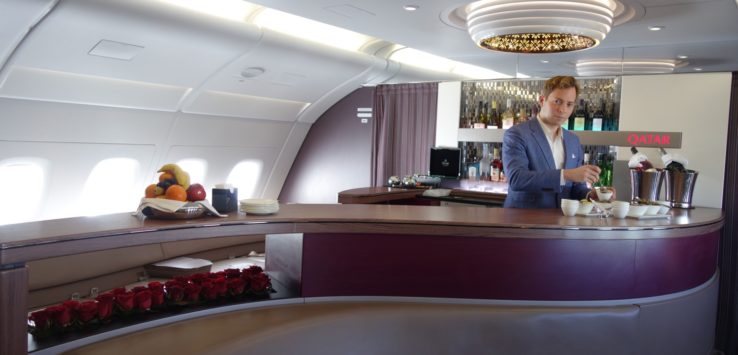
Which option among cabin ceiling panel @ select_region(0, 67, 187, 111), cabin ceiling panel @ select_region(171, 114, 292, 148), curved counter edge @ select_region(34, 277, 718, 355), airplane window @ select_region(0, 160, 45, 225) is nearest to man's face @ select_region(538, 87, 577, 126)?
curved counter edge @ select_region(34, 277, 718, 355)

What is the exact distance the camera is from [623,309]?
307cm

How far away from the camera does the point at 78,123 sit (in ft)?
22.2

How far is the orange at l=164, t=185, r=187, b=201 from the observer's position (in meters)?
2.64

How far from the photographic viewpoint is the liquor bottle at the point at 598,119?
19.1 feet

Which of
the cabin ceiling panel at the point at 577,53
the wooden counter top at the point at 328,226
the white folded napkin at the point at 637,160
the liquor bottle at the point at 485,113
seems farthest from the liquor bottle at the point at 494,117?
the wooden counter top at the point at 328,226

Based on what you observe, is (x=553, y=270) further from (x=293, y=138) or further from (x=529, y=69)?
(x=293, y=138)

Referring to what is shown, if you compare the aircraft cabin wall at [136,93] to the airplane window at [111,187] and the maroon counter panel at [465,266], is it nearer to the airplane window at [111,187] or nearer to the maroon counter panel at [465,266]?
the airplane window at [111,187]

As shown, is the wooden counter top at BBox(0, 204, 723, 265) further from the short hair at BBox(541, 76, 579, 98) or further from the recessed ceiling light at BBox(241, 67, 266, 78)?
the recessed ceiling light at BBox(241, 67, 266, 78)

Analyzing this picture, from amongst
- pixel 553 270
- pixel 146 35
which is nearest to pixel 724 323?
pixel 553 270

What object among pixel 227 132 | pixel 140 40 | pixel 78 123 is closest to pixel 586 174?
pixel 140 40

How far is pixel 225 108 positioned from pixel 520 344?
617 cm

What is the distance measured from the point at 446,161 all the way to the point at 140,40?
3.41m

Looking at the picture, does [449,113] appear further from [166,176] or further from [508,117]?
[166,176]

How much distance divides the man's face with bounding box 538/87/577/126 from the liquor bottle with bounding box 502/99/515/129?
2.56m
